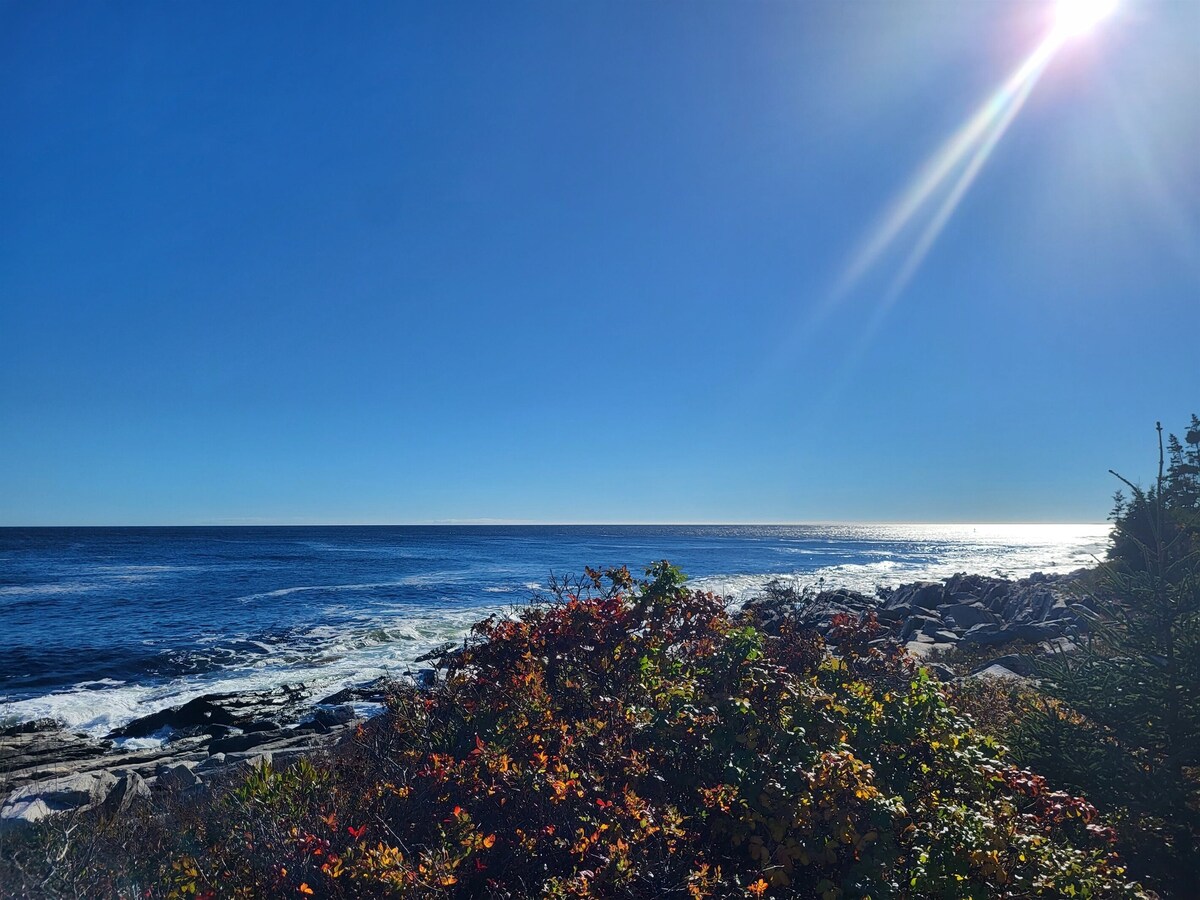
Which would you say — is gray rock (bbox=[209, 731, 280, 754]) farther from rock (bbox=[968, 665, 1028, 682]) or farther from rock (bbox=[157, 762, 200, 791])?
rock (bbox=[968, 665, 1028, 682])

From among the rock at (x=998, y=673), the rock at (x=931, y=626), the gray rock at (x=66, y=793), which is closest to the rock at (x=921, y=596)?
the rock at (x=931, y=626)

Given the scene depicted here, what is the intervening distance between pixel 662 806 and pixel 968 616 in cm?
2189

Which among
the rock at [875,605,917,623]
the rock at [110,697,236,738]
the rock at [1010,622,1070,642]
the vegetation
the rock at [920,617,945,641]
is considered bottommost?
the rock at [110,697,236,738]

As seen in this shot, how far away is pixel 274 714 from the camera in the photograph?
15430 mm

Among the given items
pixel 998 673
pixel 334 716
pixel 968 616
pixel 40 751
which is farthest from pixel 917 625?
pixel 40 751

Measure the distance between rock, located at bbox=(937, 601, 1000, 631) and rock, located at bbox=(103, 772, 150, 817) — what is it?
22046 mm

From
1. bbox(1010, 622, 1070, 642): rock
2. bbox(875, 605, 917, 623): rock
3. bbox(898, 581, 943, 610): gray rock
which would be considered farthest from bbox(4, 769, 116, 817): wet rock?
bbox(898, 581, 943, 610): gray rock

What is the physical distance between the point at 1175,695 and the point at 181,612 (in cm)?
3367

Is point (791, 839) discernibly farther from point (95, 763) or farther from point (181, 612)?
point (181, 612)

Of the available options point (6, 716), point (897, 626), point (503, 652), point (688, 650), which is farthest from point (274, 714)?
point (897, 626)

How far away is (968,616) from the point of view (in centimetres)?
2217

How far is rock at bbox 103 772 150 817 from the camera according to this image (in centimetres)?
736

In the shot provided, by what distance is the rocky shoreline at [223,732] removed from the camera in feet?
27.9

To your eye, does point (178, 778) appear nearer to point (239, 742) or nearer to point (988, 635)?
point (239, 742)
